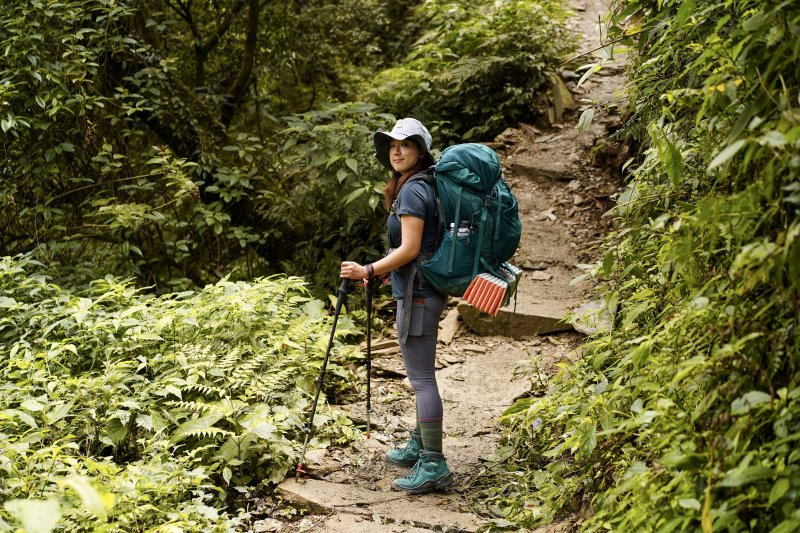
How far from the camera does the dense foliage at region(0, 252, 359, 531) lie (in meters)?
3.84

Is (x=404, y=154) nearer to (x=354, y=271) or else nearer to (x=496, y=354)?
(x=354, y=271)

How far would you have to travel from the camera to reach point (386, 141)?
4.72 meters

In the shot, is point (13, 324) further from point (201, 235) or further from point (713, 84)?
point (713, 84)

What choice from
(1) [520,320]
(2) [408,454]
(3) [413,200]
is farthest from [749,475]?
(1) [520,320]

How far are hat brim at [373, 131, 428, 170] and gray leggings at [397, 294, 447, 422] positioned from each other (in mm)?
964

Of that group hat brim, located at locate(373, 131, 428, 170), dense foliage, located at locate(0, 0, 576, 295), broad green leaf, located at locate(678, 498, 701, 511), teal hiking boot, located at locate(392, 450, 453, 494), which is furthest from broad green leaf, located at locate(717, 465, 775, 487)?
dense foliage, located at locate(0, 0, 576, 295)

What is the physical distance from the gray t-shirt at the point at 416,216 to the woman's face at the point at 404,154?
14cm

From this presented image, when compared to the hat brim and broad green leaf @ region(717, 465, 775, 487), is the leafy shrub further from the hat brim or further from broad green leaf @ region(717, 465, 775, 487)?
broad green leaf @ region(717, 465, 775, 487)

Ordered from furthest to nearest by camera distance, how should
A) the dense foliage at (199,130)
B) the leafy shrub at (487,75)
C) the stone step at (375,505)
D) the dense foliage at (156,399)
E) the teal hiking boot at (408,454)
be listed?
the leafy shrub at (487,75)
the dense foliage at (199,130)
the teal hiking boot at (408,454)
the stone step at (375,505)
the dense foliage at (156,399)

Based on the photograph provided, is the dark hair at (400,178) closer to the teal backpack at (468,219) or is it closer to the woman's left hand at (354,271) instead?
the teal backpack at (468,219)

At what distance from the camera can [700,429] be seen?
9.09ft

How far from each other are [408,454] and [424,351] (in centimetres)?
90

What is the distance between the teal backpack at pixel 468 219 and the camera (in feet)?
14.2

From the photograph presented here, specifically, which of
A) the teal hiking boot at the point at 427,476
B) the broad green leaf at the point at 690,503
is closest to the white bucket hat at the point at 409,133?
the teal hiking boot at the point at 427,476
